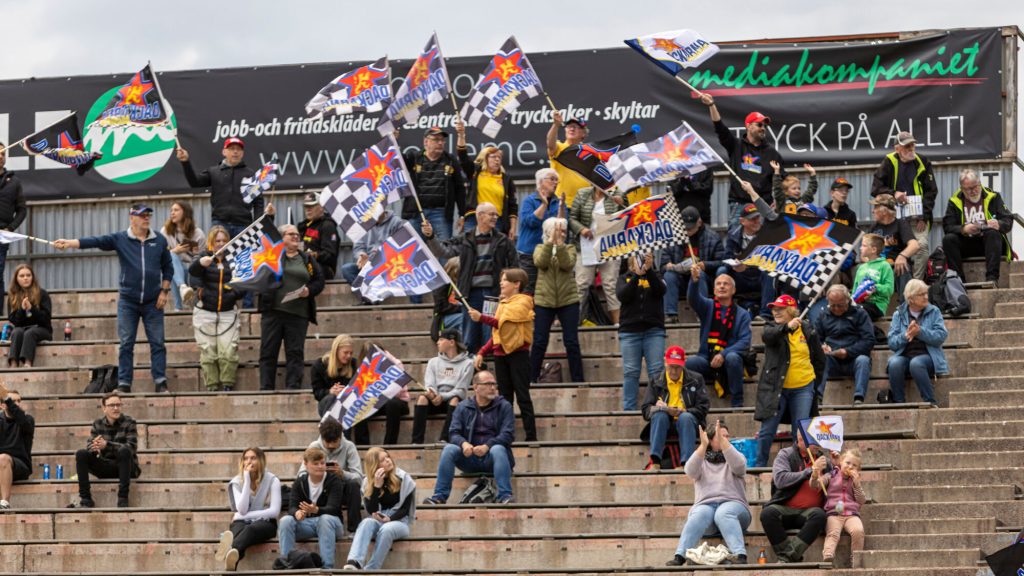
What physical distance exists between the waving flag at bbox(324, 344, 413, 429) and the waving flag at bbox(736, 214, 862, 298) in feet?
12.0

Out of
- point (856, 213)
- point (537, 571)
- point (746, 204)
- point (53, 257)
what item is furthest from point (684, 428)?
point (53, 257)

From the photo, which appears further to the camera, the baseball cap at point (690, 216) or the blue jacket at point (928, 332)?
the baseball cap at point (690, 216)

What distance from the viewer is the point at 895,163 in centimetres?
2448

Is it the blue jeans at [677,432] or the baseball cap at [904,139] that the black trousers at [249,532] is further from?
the baseball cap at [904,139]

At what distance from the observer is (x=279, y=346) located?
2369 cm

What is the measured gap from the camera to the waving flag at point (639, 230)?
22.5m

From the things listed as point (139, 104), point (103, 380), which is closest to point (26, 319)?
point (103, 380)

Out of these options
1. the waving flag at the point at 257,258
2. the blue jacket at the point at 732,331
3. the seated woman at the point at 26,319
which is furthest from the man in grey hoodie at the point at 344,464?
the seated woman at the point at 26,319

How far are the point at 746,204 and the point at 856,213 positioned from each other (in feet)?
7.68

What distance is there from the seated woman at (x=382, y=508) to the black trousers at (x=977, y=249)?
717 centimetres

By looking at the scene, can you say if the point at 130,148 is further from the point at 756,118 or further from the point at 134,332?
the point at 756,118

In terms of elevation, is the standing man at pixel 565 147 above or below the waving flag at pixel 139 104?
below

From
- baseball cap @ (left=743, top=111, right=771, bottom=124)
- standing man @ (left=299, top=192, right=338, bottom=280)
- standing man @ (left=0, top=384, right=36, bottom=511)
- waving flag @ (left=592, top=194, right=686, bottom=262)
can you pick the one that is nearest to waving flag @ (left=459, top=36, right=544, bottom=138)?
standing man @ (left=299, top=192, right=338, bottom=280)

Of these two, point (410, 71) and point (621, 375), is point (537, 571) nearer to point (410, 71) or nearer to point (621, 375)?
point (621, 375)
